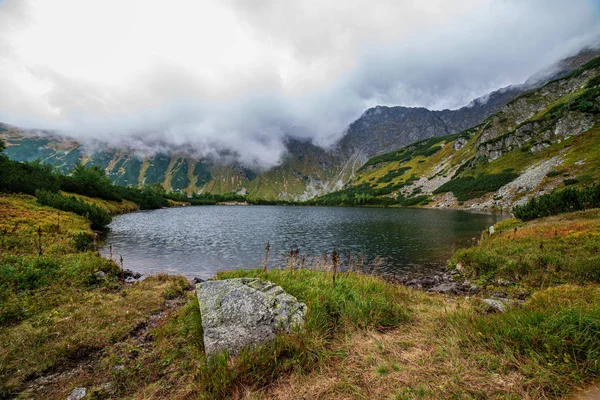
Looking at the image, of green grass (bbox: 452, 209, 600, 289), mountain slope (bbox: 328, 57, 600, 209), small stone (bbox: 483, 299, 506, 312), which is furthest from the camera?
mountain slope (bbox: 328, 57, 600, 209)

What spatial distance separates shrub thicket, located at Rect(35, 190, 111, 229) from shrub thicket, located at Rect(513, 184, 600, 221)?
239 ft

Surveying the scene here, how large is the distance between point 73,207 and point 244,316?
176ft

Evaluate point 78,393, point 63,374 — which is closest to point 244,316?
point 78,393

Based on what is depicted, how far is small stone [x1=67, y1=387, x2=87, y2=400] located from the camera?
5999 mm

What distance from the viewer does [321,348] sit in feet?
20.6

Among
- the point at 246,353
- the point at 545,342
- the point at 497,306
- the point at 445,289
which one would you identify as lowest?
the point at 445,289

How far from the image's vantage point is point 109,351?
26.7 ft

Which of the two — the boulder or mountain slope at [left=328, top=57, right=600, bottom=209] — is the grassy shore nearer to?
the boulder

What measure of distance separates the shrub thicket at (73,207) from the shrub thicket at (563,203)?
7296 centimetres

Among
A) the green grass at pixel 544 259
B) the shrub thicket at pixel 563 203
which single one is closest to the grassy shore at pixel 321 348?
the green grass at pixel 544 259

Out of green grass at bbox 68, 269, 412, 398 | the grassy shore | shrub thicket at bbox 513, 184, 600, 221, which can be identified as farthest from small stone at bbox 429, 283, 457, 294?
shrub thicket at bbox 513, 184, 600, 221

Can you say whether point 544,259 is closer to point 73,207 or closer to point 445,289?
point 445,289

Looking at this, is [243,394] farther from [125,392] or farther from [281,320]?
[125,392]

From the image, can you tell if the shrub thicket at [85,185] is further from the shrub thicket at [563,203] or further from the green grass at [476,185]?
the green grass at [476,185]
